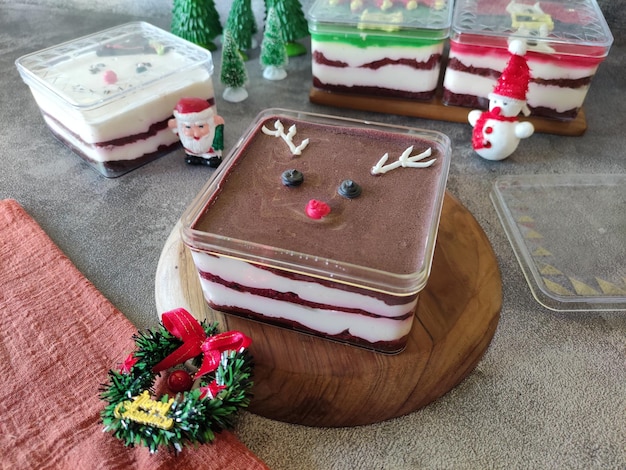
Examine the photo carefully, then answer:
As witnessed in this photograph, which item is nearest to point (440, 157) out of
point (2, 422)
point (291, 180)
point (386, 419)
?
point (291, 180)

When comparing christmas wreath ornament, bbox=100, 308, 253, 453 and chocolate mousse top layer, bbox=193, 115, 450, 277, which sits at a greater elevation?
chocolate mousse top layer, bbox=193, 115, 450, 277

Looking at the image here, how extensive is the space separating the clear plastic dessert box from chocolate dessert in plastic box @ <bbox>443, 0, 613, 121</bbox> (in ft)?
0.14

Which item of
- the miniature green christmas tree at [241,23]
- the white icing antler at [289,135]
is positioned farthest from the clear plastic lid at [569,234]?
the miniature green christmas tree at [241,23]

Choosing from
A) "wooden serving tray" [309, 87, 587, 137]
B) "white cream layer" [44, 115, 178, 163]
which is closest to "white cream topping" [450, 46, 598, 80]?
"wooden serving tray" [309, 87, 587, 137]

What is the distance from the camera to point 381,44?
1.16 meters

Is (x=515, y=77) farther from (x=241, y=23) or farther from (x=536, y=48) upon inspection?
(x=241, y=23)

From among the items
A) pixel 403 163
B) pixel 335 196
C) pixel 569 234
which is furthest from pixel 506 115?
pixel 335 196

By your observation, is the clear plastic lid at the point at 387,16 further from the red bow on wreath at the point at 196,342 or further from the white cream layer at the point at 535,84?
the red bow on wreath at the point at 196,342

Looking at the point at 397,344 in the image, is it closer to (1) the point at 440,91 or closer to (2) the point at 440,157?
(2) the point at 440,157

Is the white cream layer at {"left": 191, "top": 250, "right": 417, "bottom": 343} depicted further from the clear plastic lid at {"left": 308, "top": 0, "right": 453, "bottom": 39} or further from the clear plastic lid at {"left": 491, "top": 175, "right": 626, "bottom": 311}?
the clear plastic lid at {"left": 308, "top": 0, "right": 453, "bottom": 39}

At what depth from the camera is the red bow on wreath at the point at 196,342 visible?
2.14ft

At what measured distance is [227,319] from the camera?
740 mm

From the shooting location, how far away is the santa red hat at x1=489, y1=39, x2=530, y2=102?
3.33 ft

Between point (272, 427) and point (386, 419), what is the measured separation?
149mm
